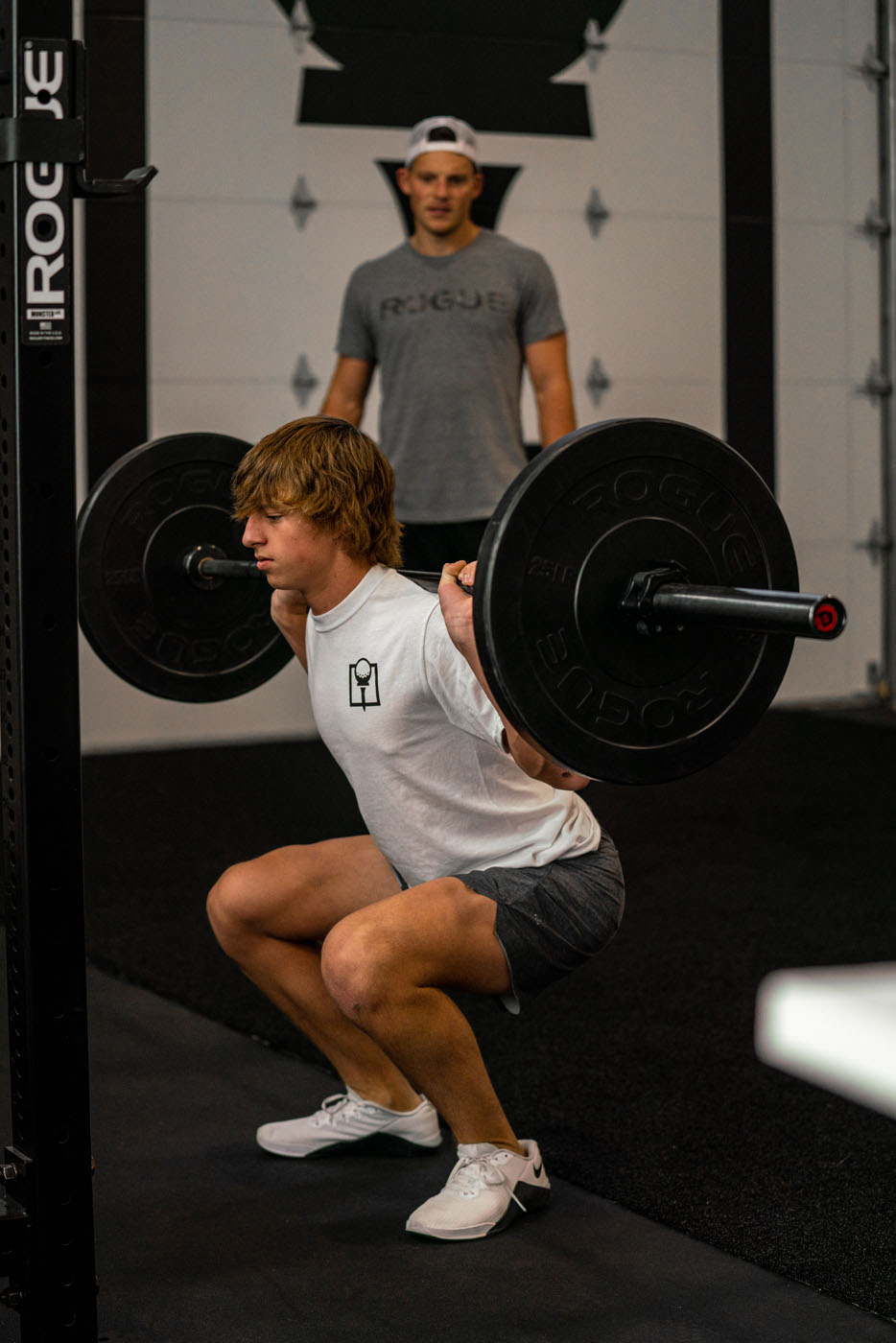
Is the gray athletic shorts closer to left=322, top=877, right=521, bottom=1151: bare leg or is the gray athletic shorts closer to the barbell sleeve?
left=322, top=877, right=521, bottom=1151: bare leg

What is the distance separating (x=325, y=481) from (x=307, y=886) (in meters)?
0.48

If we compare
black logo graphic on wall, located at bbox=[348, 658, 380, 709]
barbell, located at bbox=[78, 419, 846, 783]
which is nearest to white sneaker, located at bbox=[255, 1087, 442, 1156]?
black logo graphic on wall, located at bbox=[348, 658, 380, 709]

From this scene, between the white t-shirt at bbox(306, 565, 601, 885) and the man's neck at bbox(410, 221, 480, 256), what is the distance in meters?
1.28

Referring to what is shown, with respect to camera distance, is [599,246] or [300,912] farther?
[599,246]

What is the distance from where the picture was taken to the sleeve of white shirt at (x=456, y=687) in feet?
5.24

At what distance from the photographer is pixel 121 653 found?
196cm

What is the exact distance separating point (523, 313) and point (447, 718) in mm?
1388

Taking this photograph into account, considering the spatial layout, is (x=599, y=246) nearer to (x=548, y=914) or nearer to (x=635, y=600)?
(x=548, y=914)

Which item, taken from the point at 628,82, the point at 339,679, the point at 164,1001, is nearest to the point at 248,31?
the point at 628,82

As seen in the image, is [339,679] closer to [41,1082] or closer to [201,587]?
[201,587]

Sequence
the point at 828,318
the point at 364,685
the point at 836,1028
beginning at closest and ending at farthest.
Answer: the point at 364,685, the point at 836,1028, the point at 828,318

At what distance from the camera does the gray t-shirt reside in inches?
114

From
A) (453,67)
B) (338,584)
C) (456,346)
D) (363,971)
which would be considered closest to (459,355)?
(456,346)

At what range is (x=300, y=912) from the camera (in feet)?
6.29
